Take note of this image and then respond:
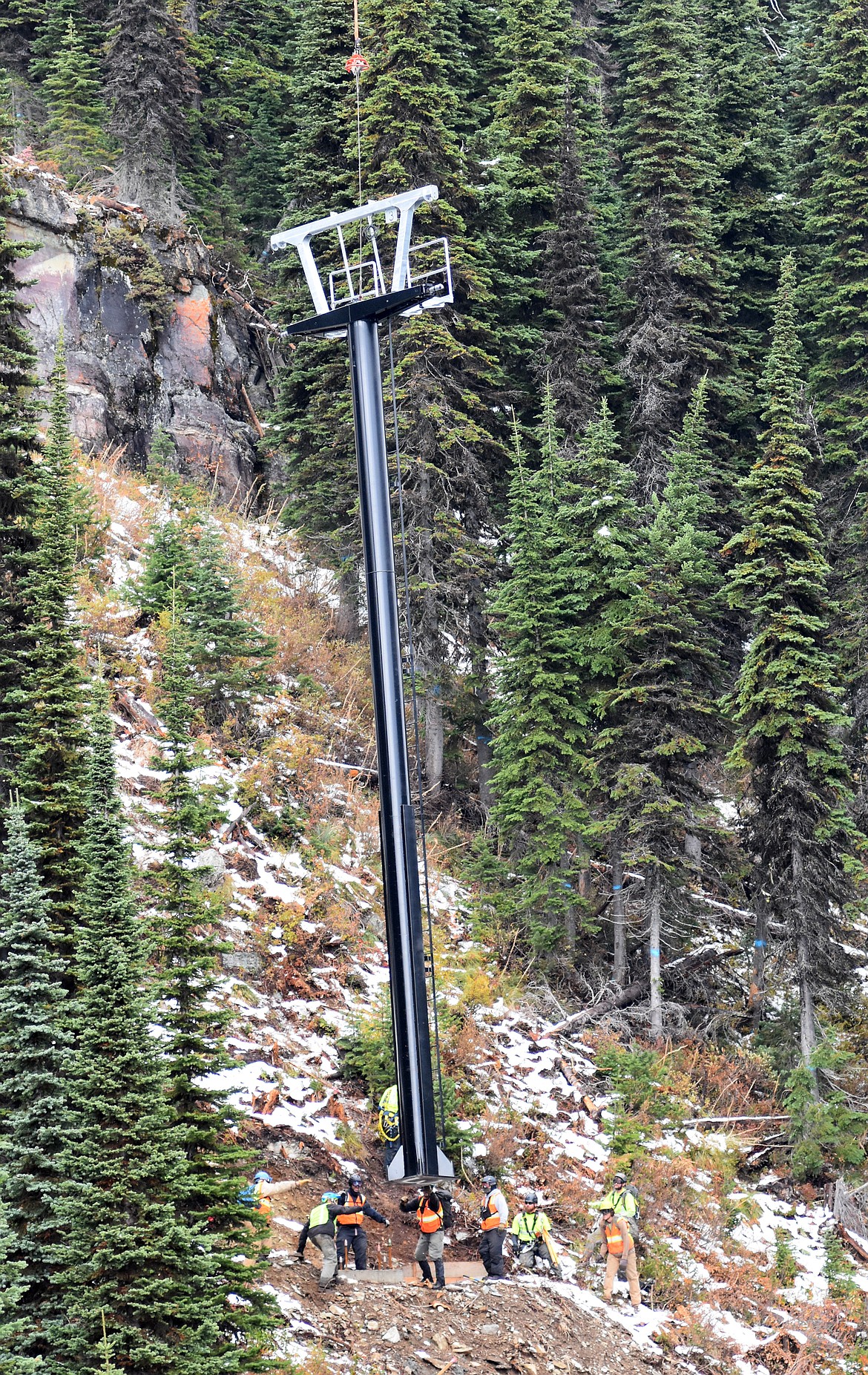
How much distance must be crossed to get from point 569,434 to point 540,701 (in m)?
8.52

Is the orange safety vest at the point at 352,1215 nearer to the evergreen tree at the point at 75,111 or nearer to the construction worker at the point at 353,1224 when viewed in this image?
the construction worker at the point at 353,1224

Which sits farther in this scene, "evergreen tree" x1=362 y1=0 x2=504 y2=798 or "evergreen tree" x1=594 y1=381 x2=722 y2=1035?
"evergreen tree" x1=362 y1=0 x2=504 y2=798

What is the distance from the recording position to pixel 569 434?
2941cm

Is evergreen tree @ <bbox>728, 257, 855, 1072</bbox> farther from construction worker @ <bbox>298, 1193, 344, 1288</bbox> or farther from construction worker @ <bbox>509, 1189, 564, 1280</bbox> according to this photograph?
construction worker @ <bbox>298, 1193, 344, 1288</bbox>

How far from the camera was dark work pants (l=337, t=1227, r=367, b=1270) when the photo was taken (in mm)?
13914

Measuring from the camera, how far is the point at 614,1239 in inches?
645

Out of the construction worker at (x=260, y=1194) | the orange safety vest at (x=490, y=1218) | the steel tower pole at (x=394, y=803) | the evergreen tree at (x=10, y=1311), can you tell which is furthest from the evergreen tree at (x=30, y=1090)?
A: the orange safety vest at (x=490, y=1218)

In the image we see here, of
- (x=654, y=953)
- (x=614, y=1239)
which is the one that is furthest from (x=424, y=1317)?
(x=654, y=953)

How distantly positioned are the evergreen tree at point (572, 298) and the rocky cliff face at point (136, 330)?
8.79 meters

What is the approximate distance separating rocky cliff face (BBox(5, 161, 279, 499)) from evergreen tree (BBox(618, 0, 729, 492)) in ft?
34.8

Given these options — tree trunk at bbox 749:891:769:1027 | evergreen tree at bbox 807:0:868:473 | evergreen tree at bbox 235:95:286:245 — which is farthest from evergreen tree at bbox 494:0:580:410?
tree trunk at bbox 749:891:769:1027

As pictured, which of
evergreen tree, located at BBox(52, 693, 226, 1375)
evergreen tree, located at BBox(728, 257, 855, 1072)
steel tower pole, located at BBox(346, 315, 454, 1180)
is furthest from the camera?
evergreen tree, located at BBox(728, 257, 855, 1072)

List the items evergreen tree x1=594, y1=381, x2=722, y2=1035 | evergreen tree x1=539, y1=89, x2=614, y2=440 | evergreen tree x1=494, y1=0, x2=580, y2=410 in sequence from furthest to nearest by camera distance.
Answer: evergreen tree x1=494, y1=0, x2=580, y2=410 → evergreen tree x1=539, y1=89, x2=614, y2=440 → evergreen tree x1=594, y1=381, x2=722, y2=1035

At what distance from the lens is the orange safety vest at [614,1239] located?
16375 mm
